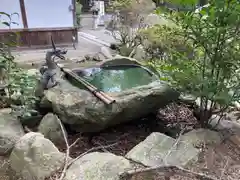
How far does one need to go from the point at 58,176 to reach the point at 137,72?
209cm

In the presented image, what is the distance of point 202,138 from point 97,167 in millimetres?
1017

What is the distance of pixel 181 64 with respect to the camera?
7.36 ft

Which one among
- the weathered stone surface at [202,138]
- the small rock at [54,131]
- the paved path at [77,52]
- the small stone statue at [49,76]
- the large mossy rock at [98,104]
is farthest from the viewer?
the paved path at [77,52]

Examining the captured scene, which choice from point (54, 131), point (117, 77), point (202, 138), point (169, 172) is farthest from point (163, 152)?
point (117, 77)

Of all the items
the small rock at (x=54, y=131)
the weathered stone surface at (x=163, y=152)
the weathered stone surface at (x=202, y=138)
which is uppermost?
the weathered stone surface at (x=202, y=138)

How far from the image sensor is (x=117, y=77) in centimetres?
337

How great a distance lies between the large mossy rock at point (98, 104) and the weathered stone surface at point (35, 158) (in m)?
0.55

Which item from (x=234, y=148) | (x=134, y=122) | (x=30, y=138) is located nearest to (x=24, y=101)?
(x=30, y=138)

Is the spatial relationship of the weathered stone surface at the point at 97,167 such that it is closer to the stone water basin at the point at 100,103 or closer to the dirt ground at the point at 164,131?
the dirt ground at the point at 164,131

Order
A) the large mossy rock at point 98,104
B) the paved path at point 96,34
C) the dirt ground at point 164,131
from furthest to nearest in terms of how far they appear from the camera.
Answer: the paved path at point 96,34
the large mossy rock at point 98,104
the dirt ground at point 164,131

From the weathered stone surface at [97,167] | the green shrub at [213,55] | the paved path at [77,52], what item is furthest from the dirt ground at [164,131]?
the paved path at [77,52]

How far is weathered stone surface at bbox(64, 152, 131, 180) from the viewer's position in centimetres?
171

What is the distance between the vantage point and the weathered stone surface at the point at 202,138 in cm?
215

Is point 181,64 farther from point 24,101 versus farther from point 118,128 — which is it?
point 24,101
